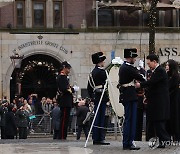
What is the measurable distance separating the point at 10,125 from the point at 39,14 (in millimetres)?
14960

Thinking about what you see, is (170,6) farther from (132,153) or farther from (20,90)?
(132,153)

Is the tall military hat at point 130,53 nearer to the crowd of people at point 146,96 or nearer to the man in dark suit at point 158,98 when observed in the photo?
the crowd of people at point 146,96

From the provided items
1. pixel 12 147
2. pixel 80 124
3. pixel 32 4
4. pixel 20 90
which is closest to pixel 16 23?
pixel 32 4

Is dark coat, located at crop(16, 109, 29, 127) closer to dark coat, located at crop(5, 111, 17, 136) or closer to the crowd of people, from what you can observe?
dark coat, located at crop(5, 111, 17, 136)

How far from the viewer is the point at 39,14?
38.0 metres

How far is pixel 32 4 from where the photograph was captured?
3809cm

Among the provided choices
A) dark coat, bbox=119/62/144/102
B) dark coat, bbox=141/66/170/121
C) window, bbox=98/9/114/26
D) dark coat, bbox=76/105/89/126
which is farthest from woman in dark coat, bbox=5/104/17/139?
window, bbox=98/9/114/26

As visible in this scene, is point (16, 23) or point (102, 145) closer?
point (102, 145)

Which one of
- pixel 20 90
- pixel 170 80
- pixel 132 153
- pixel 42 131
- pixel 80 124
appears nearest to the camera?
pixel 132 153

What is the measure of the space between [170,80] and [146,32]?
25.0 metres

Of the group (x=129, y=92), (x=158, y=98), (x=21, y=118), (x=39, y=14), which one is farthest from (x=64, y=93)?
(x=39, y=14)

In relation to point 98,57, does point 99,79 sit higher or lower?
lower

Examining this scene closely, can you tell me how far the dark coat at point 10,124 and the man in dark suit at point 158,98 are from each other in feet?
38.7

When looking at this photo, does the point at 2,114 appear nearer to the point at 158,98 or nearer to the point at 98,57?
the point at 98,57
